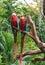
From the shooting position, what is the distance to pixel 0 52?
5.87m

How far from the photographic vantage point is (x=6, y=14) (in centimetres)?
691

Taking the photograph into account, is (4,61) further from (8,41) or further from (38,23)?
(38,23)

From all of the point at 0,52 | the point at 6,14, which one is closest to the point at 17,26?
the point at 0,52

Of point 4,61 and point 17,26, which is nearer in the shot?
point 17,26

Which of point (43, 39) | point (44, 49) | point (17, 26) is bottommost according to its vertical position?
point (43, 39)

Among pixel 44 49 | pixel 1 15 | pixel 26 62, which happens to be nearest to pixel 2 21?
pixel 1 15

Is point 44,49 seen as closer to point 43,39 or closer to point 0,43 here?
point 0,43

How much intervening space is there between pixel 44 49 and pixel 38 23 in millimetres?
3977

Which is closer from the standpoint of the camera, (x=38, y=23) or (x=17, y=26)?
(x=17, y=26)

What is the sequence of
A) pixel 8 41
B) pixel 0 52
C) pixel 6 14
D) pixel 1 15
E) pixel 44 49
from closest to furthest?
1. pixel 44 49
2. pixel 8 41
3. pixel 0 52
4. pixel 1 15
5. pixel 6 14

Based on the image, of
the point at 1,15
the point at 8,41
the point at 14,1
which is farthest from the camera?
the point at 14,1

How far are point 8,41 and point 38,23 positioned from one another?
6.35 ft

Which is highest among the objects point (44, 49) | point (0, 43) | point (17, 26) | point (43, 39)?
point (17, 26)

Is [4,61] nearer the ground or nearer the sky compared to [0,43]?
nearer the ground
